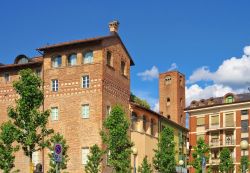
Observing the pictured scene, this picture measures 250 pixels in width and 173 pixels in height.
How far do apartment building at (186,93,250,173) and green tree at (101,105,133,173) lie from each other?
119 ft

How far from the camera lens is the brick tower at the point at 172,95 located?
9519 centimetres

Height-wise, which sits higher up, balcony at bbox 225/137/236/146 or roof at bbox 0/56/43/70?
roof at bbox 0/56/43/70

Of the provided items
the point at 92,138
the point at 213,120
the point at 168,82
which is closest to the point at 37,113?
the point at 92,138

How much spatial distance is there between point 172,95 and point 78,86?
40355 mm

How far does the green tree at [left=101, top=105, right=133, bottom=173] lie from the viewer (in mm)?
44281

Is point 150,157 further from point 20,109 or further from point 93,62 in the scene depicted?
point 20,109

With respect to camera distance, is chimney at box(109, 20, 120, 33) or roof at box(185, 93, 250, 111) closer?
chimney at box(109, 20, 120, 33)

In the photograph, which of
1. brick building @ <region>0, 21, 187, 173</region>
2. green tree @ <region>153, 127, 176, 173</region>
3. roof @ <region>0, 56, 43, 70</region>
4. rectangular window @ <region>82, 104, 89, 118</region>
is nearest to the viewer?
green tree @ <region>153, 127, 176, 173</region>

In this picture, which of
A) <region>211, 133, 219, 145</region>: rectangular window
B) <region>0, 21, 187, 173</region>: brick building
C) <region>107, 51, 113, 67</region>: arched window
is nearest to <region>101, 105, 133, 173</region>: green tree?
<region>0, 21, 187, 173</region>: brick building

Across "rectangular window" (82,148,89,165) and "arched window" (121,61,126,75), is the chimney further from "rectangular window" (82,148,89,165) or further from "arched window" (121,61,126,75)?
"rectangular window" (82,148,89,165)

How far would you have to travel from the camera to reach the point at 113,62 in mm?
60000

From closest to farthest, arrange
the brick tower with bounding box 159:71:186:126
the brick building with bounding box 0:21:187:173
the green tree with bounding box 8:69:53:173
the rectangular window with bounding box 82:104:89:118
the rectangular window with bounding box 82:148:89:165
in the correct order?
the green tree with bounding box 8:69:53:173, the rectangular window with bounding box 82:148:89:165, the brick building with bounding box 0:21:187:173, the rectangular window with bounding box 82:104:89:118, the brick tower with bounding box 159:71:186:126

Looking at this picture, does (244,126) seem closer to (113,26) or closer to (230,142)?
(230,142)

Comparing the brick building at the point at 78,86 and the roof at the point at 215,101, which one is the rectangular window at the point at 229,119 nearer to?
the roof at the point at 215,101
